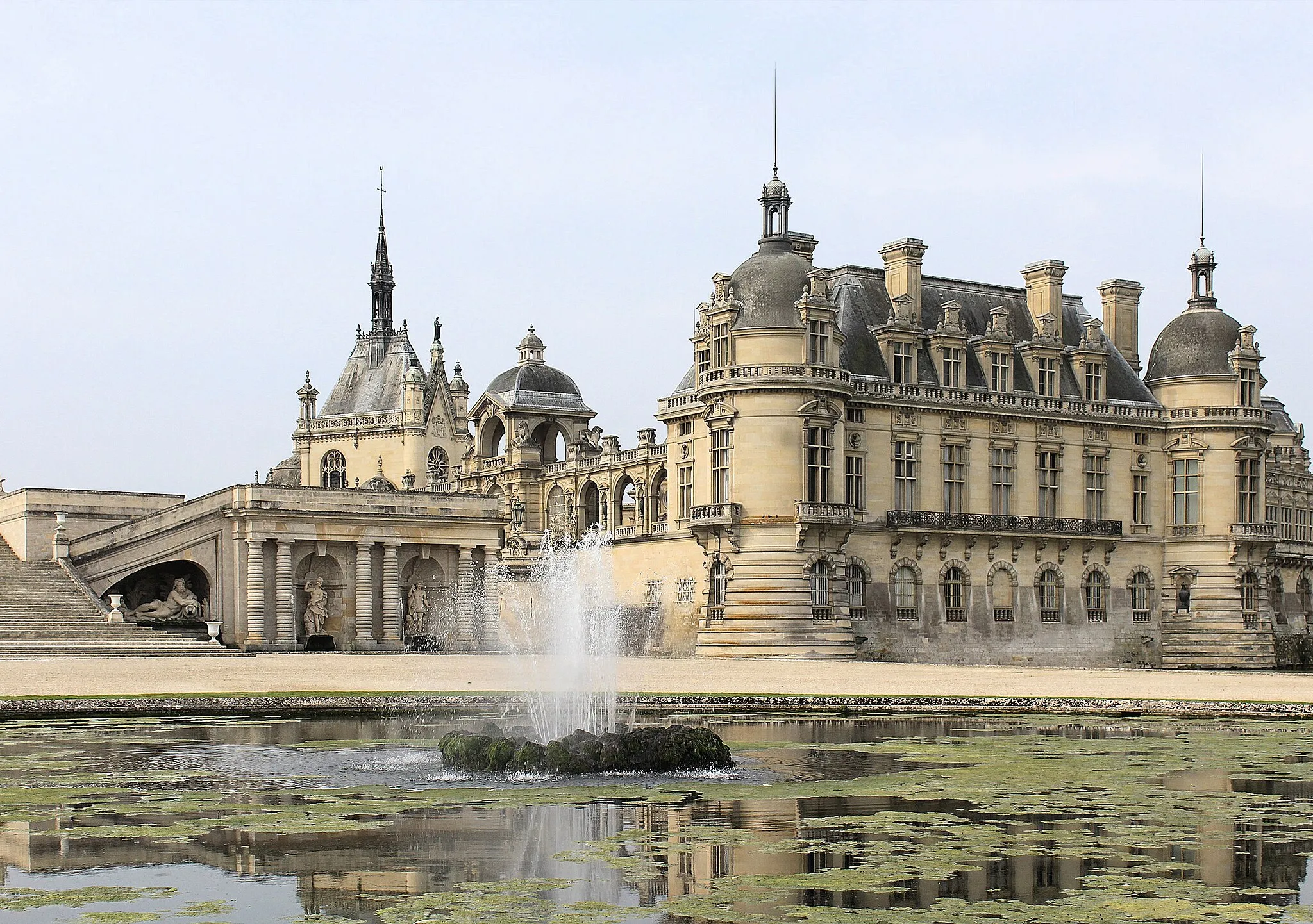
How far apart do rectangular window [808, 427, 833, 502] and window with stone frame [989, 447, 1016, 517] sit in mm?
8024

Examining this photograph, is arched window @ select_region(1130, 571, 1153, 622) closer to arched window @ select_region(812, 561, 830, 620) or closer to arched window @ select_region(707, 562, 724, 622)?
arched window @ select_region(812, 561, 830, 620)

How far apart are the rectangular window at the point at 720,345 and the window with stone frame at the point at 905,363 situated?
675 cm

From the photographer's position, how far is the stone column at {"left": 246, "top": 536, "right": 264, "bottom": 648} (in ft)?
201

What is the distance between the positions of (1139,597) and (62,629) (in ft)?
119

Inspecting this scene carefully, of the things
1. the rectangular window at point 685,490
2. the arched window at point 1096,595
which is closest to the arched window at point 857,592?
the rectangular window at point 685,490

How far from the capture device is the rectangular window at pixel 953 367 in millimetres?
60781

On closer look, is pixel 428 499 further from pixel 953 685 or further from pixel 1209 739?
pixel 1209 739

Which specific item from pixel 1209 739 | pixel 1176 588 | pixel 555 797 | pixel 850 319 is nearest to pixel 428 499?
pixel 850 319

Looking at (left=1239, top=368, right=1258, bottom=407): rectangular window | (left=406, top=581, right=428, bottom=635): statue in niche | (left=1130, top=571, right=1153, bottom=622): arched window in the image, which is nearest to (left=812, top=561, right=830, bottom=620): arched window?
(left=1130, top=571, right=1153, bottom=622): arched window

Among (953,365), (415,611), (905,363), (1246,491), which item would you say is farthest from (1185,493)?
(415,611)

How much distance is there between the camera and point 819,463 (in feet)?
183

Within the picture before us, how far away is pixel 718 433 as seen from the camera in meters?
56.2

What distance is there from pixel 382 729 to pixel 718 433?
29.6 meters

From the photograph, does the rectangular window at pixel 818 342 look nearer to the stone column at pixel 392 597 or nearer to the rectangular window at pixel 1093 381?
the rectangular window at pixel 1093 381
